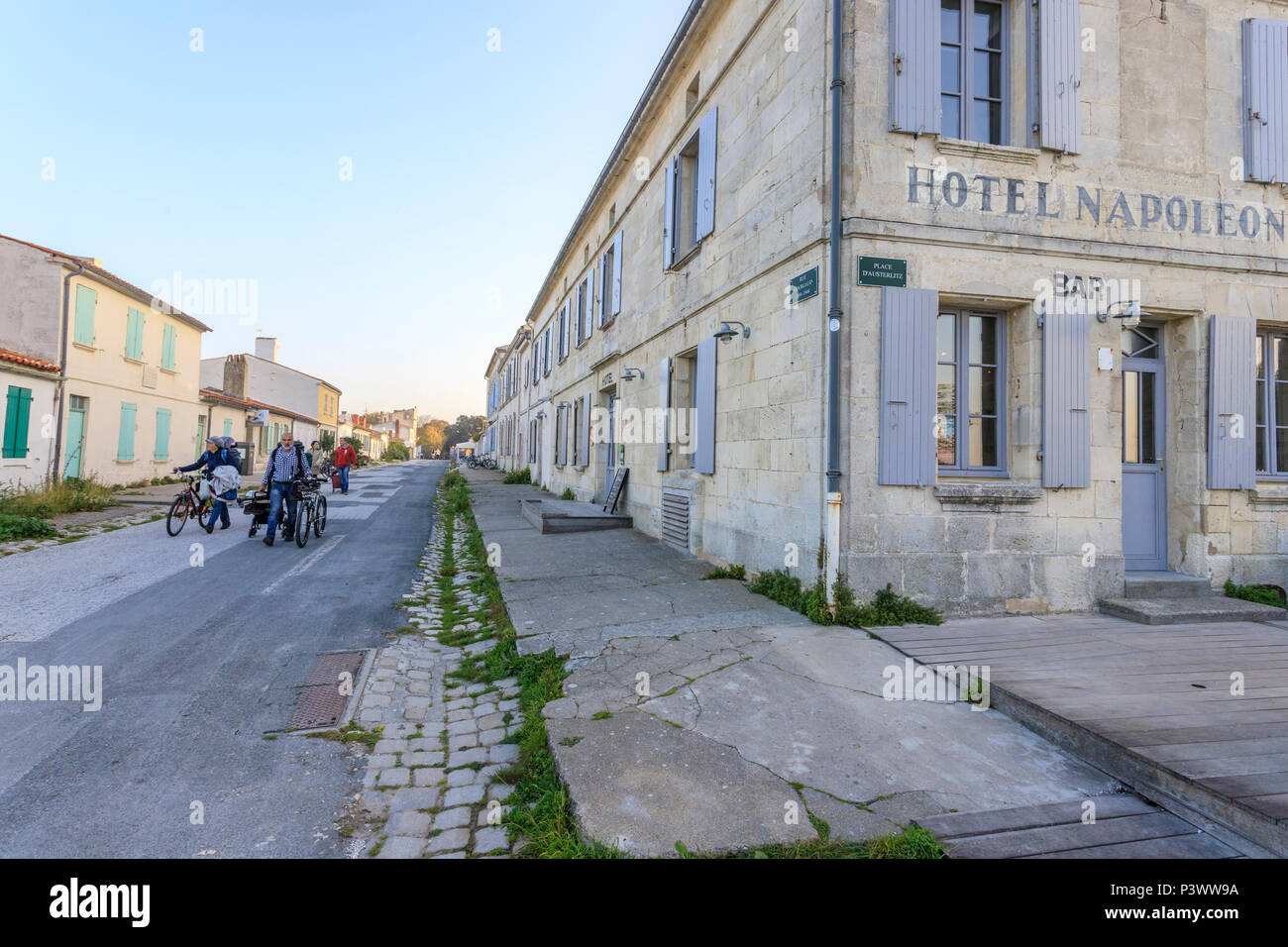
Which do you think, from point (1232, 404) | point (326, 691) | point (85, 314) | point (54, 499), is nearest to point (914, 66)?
point (1232, 404)

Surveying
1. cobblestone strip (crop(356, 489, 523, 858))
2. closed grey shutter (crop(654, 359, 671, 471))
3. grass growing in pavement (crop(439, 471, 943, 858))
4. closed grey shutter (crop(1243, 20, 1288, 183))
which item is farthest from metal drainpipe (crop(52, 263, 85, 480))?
closed grey shutter (crop(1243, 20, 1288, 183))

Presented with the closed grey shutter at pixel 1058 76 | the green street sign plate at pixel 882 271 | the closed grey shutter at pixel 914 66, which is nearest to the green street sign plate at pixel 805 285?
the green street sign plate at pixel 882 271

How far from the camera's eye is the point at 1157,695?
3590 mm

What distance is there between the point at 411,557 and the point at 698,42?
27.2ft

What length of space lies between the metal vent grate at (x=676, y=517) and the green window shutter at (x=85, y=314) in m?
15.8

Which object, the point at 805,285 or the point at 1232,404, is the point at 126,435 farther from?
the point at 1232,404

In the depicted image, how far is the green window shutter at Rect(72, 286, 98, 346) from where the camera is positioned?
51.3ft

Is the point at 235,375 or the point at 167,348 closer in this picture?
the point at 167,348

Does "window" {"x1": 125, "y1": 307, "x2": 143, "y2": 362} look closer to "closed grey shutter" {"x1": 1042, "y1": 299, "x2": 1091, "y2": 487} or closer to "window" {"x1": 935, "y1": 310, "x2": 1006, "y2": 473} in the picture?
"window" {"x1": 935, "y1": 310, "x2": 1006, "y2": 473}

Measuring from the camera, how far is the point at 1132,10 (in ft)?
20.2

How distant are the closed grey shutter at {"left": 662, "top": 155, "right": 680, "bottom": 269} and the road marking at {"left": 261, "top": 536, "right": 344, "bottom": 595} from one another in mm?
6392

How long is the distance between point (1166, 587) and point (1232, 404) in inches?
74.6

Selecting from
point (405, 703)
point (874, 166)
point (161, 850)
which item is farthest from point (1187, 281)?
point (161, 850)
